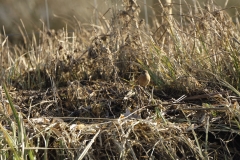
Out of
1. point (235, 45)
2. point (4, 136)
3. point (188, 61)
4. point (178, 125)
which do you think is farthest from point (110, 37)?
point (4, 136)

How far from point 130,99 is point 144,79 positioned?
0.58ft

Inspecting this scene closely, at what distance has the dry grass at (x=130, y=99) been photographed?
8.42 ft

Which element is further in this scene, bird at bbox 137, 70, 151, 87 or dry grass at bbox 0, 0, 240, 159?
bird at bbox 137, 70, 151, 87

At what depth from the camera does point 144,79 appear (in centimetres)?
329

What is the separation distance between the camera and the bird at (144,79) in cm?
328

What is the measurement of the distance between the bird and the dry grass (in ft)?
0.13

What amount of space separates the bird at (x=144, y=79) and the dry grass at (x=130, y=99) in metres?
0.04

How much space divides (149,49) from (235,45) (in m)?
0.62

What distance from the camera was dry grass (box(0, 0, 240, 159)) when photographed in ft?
8.42

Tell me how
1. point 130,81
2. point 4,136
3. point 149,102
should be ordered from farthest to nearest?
1. point 130,81
2. point 149,102
3. point 4,136

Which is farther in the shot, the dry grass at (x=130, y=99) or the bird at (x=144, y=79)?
the bird at (x=144, y=79)

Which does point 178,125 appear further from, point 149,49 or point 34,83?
point 34,83

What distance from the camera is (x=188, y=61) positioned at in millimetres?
3670

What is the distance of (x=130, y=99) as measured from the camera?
126 inches
